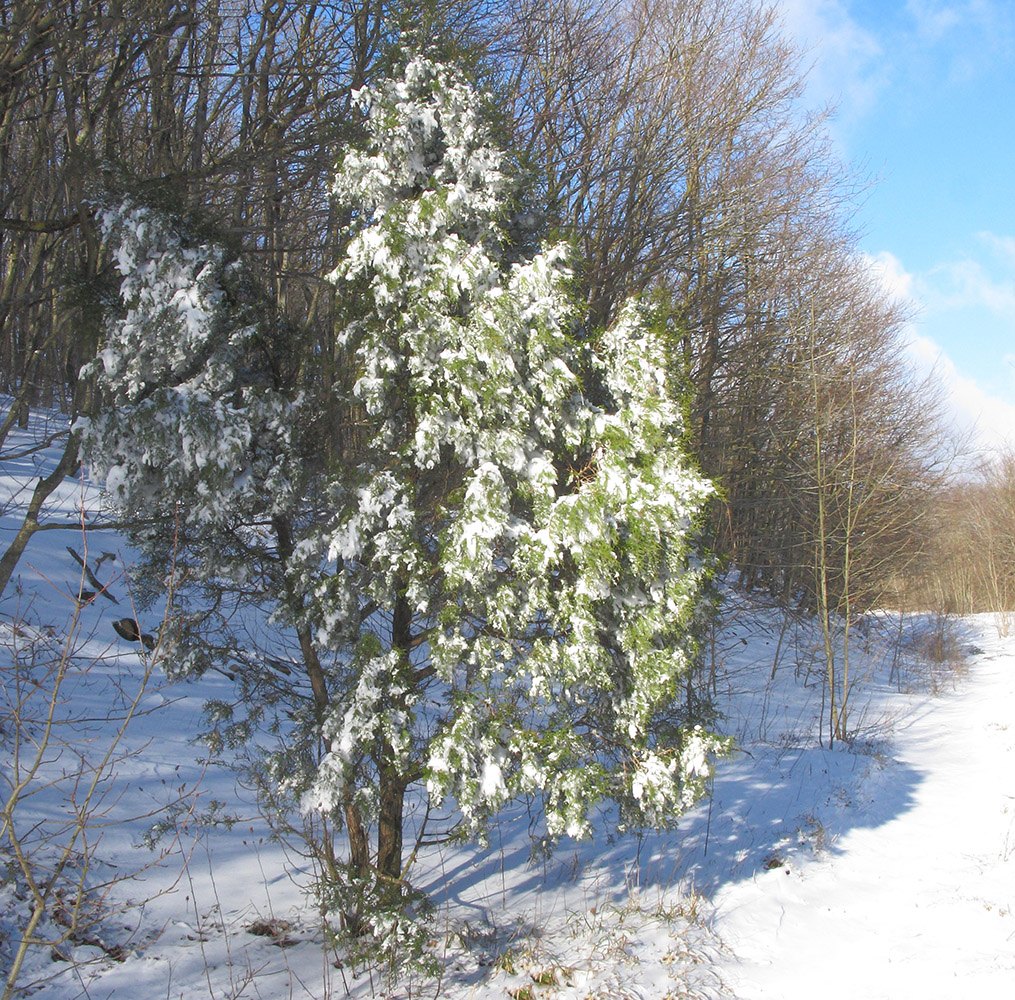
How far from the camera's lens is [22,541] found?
551 centimetres

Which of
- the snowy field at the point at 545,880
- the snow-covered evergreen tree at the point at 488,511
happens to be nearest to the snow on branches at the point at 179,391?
the snow-covered evergreen tree at the point at 488,511

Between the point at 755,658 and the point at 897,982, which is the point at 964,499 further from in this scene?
the point at 897,982

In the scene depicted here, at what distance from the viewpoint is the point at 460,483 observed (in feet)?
17.9

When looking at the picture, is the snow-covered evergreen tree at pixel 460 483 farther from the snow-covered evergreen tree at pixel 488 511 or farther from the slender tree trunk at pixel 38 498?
the slender tree trunk at pixel 38 498

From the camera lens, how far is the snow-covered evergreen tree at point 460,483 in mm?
4773

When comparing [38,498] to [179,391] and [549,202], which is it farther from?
[549,202]

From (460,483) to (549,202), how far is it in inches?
110

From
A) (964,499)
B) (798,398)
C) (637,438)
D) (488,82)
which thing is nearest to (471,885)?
(637,438)

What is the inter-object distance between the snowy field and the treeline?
7.87 ft

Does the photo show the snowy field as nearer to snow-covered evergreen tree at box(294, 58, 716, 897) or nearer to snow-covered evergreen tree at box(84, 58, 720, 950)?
snow-covered evergreen tree at box(84, 58, 720, 950)

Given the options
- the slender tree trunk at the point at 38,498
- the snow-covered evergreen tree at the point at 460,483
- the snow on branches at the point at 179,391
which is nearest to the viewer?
Result: the snow on branches at the point at 179,391

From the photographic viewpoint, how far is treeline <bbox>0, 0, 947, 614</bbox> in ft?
18.6

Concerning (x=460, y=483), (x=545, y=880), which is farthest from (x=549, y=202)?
(x=545, y=880)

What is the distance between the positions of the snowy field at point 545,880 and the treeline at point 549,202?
2.40 m
